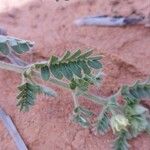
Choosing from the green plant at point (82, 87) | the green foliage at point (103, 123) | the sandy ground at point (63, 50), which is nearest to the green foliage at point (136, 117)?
the green plant at point (82, 87)

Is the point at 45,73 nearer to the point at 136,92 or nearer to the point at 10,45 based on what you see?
the point at 10,45

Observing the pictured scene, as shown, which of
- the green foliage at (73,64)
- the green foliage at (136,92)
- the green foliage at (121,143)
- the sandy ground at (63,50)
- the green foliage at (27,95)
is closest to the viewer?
the green foliage at (73,64)

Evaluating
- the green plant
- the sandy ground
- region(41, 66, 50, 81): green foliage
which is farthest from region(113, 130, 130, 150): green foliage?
region(41, 66, 50, 81): green foliage

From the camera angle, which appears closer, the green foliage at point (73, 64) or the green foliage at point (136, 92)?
the green foliage at point (73, 64)

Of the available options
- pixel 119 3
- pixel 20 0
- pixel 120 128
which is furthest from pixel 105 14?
pixel 120 128

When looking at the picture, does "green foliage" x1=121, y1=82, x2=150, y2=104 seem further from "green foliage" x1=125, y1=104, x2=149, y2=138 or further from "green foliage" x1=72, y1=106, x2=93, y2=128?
"green foliage" x1=72, y1=106, x2=93, y2=128

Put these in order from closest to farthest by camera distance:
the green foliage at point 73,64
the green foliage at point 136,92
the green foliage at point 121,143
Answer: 1. the green foliage at point 73,64
2. the green foliage at point 136,92
3. the green foliage at point 121,143

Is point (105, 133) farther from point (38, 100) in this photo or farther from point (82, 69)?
point (82, 69)

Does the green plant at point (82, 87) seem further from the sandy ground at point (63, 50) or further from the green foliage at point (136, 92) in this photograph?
the sandy ground at point (63, 50)
